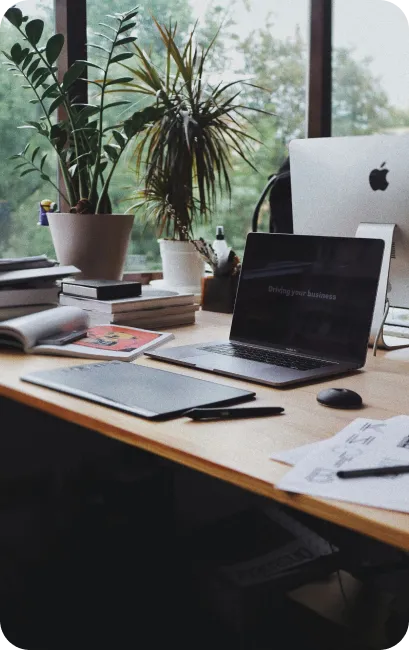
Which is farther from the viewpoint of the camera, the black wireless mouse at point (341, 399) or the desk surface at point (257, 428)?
the black wireless mouse at point (341, 399)

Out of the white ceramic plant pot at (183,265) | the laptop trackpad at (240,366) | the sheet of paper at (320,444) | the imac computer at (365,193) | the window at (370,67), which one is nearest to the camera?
the sheet of paper at (320,444)

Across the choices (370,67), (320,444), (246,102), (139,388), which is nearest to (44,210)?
(139,388)

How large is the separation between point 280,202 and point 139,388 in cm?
149

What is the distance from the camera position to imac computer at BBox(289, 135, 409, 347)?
1.70 meters

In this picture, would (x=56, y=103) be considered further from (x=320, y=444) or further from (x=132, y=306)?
(x=320, y=444)

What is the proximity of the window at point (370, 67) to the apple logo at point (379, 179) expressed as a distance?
2.16m

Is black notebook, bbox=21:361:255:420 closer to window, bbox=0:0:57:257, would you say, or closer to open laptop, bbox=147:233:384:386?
open laptop, bbox=147:233:384:386

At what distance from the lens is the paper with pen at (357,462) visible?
33.1 inches

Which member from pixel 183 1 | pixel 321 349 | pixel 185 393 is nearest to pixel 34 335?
pixel 185 393

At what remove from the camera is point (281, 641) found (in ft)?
5.25

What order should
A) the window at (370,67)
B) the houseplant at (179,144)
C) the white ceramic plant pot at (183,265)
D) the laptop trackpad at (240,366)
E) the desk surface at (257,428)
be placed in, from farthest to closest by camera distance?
the window at (370,67) → the houseplant at (179,144) → the white ceramic plant pot at (183,265) → the laptop trackpad at (240,366) → the desk surface at (257,428)

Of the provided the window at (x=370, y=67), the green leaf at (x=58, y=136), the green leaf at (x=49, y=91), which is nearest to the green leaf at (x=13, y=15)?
the green leaf at (x=49, y=91)

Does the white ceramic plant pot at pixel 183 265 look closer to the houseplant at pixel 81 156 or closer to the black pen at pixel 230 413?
the houseplant at pixel 81 156

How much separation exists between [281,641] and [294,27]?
3.02 metres
